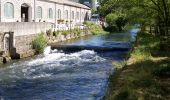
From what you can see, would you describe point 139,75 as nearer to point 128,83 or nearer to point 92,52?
point 128,83

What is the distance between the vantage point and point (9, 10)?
48094 mm

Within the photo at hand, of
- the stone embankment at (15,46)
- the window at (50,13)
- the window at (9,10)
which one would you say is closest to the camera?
the stone embankment at (15,46)

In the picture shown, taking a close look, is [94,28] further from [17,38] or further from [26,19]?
[17,38]

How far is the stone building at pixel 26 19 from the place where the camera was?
34.8m

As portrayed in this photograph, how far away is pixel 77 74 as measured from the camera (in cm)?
2619

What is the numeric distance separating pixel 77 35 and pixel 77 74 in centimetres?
3875

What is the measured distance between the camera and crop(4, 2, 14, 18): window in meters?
47.0

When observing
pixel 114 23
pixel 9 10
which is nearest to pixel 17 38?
pixel 9 10

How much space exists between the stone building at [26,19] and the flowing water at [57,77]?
2398 mm

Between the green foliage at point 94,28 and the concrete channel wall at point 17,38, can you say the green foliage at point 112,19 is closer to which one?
the green foliage at point 94,28

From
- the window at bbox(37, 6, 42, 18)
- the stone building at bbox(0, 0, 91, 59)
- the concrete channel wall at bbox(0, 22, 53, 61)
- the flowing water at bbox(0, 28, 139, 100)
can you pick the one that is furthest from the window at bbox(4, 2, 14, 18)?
the flowing water at bbox(0, 28, 139, 100)

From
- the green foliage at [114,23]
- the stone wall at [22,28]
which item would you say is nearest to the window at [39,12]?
the stone wall at [22,28]

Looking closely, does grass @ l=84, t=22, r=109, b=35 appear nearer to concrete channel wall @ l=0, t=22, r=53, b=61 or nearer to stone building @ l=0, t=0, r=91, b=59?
stone building @ l=0, t=0, r=91, b=59

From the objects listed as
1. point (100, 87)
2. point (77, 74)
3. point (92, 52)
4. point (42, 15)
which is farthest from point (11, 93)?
point (42, 15)
